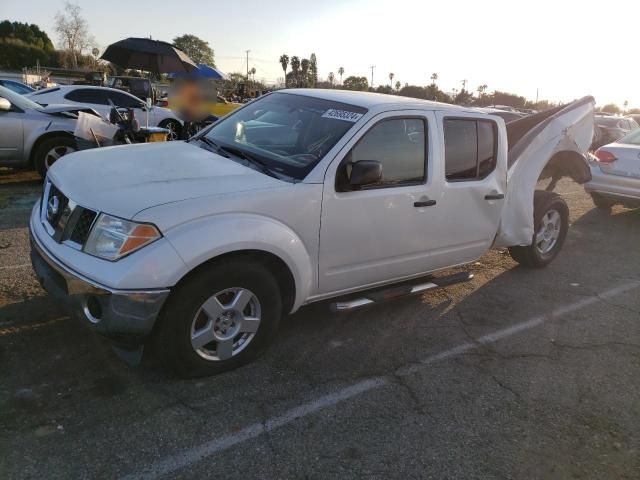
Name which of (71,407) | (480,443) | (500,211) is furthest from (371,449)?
(500,211)

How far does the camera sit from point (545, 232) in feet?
19.2

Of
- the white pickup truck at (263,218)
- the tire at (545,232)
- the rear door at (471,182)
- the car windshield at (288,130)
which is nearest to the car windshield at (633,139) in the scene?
the tire at (545,232)

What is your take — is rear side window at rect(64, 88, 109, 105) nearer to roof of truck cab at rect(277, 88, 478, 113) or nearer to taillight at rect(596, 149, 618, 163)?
roof of truck cab at rect(277, 88, 478, 113)

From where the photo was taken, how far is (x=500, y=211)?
4.75 meters

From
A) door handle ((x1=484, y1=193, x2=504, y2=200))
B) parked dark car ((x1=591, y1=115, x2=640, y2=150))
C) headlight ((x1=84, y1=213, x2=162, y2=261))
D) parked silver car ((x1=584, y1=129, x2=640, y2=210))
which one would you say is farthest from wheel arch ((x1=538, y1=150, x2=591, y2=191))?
parked dark car ((x1=591, y1=115, x2=640, y2=150))

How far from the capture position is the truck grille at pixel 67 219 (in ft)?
9.62

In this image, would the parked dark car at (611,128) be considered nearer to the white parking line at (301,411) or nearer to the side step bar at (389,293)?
the side step bar at (389,293)

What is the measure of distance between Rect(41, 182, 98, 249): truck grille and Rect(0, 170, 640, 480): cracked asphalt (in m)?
0.81

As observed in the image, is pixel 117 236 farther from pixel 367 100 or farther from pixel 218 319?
pixel 367 100

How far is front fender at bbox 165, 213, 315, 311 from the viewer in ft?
9.22

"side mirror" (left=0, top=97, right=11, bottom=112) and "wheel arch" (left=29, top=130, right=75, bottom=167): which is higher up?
"side mirror" (left=0, top=97, right=11, bottom=112)

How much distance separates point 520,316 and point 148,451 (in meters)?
3.37

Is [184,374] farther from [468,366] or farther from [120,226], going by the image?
[468,366]

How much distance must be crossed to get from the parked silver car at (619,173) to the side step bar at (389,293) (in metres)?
4.90
